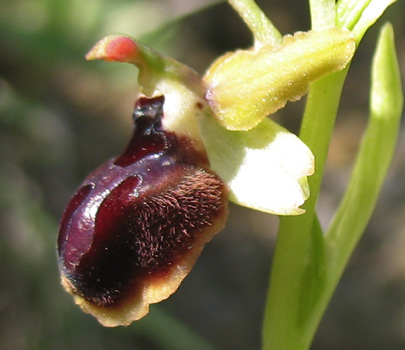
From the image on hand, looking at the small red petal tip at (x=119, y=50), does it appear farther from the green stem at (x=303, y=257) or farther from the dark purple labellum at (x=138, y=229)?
the green stem at (x=303, y=257)

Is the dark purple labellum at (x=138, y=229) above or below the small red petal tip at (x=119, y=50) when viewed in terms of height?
below

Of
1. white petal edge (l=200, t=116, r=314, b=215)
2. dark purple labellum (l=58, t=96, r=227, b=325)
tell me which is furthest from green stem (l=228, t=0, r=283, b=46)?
dark purple labellum (l=58, t=96, r=227, b=325)

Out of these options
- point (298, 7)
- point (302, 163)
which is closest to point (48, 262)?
→ point (302, 163)

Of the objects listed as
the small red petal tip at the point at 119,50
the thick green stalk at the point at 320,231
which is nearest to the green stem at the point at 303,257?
the thick green stalk at the point at 320,231

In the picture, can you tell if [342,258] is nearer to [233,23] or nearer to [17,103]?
[17,103]

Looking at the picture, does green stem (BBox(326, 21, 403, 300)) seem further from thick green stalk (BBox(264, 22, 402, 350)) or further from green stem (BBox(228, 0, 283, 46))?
green stem (BBox(228, 0, 283, 46))

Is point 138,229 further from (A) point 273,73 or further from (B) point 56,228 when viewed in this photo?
(B) point 56,228
